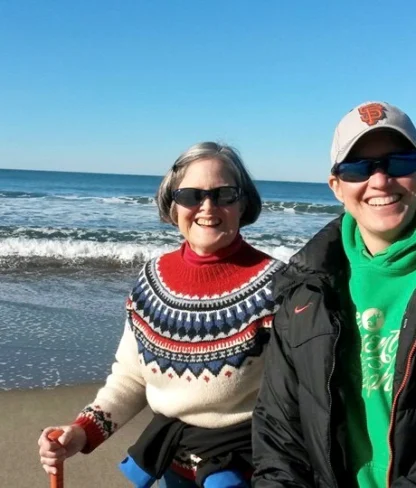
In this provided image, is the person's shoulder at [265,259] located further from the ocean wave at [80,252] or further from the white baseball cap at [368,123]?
the ocean wave at [80,252]

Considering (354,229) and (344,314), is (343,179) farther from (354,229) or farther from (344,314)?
(344,314)

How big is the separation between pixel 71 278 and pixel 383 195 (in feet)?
30.7

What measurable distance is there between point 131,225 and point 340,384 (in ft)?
60.6

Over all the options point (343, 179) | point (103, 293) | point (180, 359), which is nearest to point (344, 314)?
point (343, 179)

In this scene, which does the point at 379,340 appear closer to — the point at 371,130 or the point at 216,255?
the point at 371,130

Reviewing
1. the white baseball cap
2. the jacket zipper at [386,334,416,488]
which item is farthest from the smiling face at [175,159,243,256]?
the jacket zipper at [386,334,416,488]

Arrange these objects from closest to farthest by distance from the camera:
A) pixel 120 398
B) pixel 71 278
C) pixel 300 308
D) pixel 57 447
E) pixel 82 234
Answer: pixel 300 308
pixel 57 447
pixel 120 398
pixel 71 278
pixel 82 234

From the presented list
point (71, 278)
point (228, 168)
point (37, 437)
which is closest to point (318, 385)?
point (228, 168)

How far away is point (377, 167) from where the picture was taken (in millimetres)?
1970

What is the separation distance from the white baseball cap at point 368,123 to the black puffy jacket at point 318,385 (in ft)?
1.17

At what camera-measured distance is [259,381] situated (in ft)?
7.88

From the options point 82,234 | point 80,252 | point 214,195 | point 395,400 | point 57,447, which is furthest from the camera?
point 82,234

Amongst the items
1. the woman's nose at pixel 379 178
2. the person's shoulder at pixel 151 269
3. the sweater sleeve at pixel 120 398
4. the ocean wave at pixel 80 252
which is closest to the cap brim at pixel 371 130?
the woman's nose at pixel 379 178

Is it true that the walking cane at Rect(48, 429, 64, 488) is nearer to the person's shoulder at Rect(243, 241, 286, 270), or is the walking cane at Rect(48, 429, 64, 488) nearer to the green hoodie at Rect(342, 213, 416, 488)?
the person's shoulder at Rect(243, 241, 286, 270)
